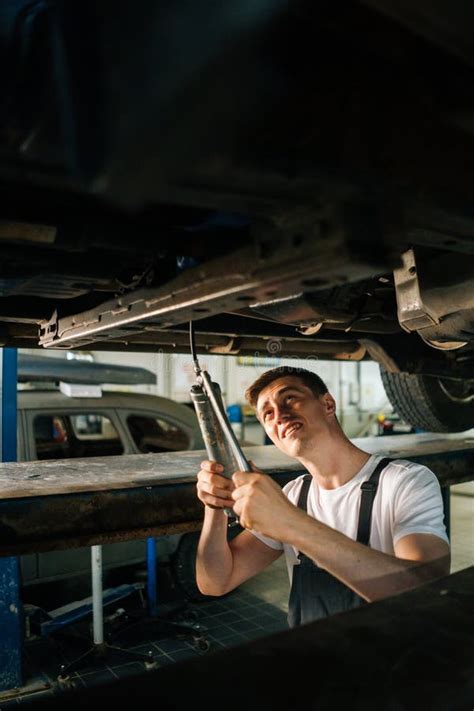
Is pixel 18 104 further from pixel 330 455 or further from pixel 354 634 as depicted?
pixel 330 455

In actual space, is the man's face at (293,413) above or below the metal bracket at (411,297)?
below

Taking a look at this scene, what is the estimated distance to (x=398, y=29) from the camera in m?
0.66

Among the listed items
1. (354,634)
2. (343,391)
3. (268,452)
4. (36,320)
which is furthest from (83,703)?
(343,391)

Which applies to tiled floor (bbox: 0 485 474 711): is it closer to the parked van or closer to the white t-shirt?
the parked van

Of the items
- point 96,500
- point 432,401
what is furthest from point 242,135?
point 432,401

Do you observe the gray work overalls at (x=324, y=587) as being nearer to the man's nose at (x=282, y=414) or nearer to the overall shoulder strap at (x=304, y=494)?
the overall shoulder strap at (x=304, y=494)

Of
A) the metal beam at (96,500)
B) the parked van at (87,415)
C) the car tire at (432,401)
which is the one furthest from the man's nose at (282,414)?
the parked van at (87,415)

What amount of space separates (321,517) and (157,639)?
2.12m

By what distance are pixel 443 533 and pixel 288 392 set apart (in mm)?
540

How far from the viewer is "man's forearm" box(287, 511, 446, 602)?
3.85ft

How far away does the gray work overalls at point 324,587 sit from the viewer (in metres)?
1.42

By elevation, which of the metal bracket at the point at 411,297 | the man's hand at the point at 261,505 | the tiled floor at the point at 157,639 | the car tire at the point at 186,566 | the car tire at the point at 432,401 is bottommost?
the tiled floor at the point at 157,639

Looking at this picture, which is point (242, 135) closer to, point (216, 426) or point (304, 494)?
point (216, 426)

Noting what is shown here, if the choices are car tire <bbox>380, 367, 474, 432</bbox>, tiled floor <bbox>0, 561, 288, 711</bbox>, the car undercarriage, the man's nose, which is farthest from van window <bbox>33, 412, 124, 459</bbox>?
the car undercarriage
